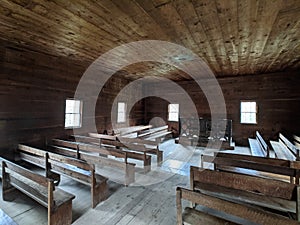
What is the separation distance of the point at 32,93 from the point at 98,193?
313 cm

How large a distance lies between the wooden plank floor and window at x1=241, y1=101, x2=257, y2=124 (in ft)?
15.2

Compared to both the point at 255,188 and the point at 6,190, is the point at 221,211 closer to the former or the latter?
the point at 255,188

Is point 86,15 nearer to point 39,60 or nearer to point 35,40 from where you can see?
point 35,40

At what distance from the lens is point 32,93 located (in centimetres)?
409

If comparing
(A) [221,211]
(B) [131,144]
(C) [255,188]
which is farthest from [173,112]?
(A) [221,211]

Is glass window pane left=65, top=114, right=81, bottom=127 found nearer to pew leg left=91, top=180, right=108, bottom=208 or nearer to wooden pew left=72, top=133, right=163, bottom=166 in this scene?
wooden pew left=72, top=133, right=163, bottom=166

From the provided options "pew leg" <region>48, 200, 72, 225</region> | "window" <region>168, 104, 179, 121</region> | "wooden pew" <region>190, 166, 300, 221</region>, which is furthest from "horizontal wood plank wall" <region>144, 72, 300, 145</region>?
"pew leg" <region>48, 200, 72, 225</region>

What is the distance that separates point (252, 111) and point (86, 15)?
21.5 ft

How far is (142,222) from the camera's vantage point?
6.61ft

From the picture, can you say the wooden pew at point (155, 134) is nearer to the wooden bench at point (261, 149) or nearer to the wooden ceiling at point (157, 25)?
the wooden bench at point (261, 149)

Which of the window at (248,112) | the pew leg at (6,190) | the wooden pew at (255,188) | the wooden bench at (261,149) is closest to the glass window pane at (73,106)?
the pew leg at (6,190)

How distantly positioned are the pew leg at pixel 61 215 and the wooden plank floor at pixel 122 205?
0.43 ft

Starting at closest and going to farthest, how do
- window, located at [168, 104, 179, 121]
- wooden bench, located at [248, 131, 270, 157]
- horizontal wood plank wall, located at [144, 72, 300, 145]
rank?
wooden bench, located at [248, 131, 270, 157] → horizontal wood plank wall, located at [144, 72, 300, 145] → window, located at [168, 104, 179, 121]

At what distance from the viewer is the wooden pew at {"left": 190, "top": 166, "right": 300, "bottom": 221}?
4.84 feet
